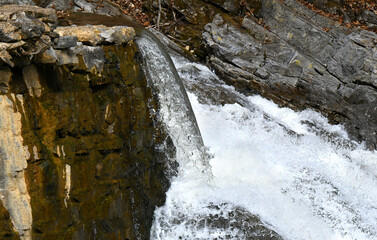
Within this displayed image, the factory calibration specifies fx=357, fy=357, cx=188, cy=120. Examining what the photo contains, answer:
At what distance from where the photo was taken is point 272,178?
5.91 metres

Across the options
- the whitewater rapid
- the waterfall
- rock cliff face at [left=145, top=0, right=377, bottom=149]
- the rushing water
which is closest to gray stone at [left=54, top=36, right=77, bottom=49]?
the waterfall

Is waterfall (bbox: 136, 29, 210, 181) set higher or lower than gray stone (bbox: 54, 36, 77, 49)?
lower

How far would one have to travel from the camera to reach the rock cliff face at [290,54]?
868cm

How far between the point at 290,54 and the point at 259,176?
4.65m

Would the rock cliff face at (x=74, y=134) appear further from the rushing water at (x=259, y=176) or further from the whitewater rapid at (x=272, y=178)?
the whitewater rapid at (x=272, y=178)

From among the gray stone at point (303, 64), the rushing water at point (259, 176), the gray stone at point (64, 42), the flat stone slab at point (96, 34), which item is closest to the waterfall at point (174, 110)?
the rushing water at point (259, 176)

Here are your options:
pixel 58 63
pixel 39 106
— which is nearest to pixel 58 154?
pixel 39 106

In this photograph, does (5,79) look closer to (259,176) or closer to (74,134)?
(74,134)

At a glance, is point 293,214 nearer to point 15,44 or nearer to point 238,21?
point 15,44

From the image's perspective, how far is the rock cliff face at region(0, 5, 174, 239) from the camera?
329 cm

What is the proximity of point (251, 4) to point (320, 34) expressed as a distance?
215 centimetres

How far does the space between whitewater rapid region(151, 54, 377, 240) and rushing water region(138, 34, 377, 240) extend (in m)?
0.01

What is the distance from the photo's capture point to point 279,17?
10.1 metres

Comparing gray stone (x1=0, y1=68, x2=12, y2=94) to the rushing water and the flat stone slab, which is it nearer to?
the flat stone slab
